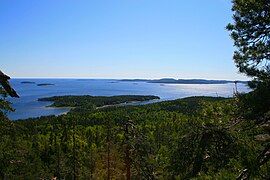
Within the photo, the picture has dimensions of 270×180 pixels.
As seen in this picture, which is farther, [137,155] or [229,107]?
[137,155]

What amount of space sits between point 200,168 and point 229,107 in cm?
201

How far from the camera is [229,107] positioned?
1060cm

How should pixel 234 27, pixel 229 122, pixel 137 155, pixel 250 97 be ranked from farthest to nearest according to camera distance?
pixel 137 155
pixel 234 27
pixel 229 122
pixel 250 97

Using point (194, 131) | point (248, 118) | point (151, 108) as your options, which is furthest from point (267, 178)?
point (151, 108)

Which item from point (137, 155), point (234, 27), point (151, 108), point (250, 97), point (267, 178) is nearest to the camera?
point (267, 178)

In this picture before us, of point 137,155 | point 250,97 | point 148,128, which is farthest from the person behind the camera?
point 148,128

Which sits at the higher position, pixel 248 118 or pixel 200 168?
pixel 248 118

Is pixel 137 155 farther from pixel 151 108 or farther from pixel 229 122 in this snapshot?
pixel 151 108

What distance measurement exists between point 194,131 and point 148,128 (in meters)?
108

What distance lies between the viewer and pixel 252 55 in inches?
406

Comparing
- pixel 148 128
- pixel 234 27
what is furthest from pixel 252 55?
pixel 148 128

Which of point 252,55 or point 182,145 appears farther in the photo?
point 182,145

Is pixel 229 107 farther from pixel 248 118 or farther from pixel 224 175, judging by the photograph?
pixel 224 175

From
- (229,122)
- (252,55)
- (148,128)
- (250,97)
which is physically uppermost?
(252,55)
